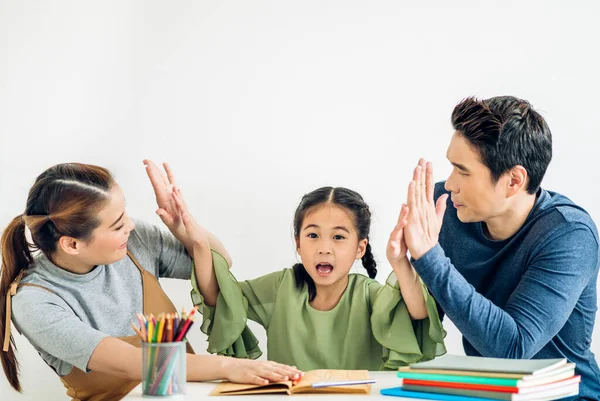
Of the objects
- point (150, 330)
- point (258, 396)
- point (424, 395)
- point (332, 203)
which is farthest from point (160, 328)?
point (332, 203)

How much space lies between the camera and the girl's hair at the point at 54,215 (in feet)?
6.32

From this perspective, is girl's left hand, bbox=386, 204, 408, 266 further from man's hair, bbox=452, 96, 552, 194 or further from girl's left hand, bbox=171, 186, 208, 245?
girl's left hand, bbox=171, 186, 208, 245

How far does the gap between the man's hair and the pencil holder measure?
85 cm

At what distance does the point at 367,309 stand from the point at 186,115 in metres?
0.83

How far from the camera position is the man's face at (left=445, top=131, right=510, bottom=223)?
1911 mm

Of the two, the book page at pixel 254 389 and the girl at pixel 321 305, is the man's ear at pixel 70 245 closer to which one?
the girl at pixel 321 305

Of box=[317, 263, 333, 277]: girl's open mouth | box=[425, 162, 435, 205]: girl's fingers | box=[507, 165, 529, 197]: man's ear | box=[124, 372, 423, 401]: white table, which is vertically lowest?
box=[124, 372, 423, 401]: white table

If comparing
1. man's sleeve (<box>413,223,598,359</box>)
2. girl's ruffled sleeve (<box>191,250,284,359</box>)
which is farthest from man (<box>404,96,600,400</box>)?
girl's ruffled sleeve (<box>191,250,284,359</box>)

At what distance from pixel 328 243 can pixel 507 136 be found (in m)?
0.51

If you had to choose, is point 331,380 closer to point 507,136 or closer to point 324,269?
point 324,269

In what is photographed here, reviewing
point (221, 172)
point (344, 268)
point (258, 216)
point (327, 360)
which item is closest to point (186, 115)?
point (221, 172)

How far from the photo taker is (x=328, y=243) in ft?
6.73

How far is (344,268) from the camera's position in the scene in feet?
6.77

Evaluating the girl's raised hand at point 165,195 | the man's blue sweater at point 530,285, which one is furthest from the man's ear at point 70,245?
the man's blue sweater at point 530,285
